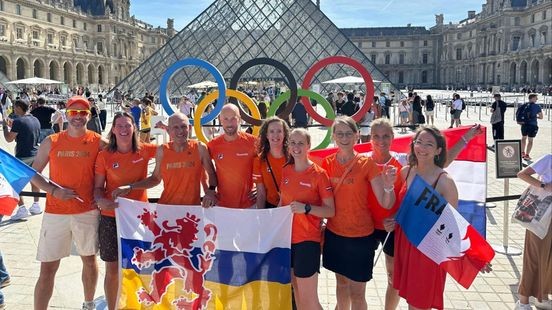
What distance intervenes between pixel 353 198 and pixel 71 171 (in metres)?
2.01

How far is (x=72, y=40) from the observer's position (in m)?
60.4

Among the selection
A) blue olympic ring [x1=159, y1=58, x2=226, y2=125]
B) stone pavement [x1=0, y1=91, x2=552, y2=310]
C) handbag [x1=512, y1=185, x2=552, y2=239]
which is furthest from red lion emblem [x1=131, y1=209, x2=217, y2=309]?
blue olympic ring [x1=159, y1=58, x2=226, y2=125]

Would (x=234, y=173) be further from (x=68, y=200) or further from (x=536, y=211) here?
(x=536, y=211)

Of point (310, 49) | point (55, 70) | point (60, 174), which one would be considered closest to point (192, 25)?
point (310, 49)

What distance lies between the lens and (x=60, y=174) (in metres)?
3.30

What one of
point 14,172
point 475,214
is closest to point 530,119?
point 475,214

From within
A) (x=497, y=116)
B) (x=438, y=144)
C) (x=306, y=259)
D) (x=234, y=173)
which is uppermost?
(x=497, y=116)

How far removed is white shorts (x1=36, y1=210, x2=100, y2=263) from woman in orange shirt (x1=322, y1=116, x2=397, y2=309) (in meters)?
1.76

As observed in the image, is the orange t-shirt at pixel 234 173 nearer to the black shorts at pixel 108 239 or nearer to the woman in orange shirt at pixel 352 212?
the woman in orange shirt at pixel 352 212

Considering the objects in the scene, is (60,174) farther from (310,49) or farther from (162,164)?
(310,49)

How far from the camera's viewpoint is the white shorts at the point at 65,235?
3.28 meters

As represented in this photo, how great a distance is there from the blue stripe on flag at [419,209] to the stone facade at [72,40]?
5146 cm

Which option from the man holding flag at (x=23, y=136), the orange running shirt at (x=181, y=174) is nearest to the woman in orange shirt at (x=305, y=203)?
the orange running shirt at (x=181, y=174)

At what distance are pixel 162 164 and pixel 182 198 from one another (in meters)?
0.29
